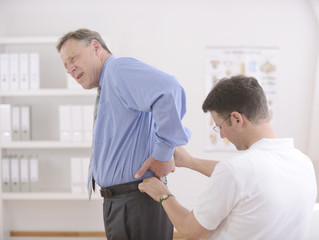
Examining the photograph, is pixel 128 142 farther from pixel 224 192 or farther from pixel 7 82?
pixel 7 82

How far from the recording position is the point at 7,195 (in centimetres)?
280

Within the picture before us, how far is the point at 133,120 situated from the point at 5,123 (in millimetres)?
1886

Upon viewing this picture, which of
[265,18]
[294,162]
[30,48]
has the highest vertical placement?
[265,18]

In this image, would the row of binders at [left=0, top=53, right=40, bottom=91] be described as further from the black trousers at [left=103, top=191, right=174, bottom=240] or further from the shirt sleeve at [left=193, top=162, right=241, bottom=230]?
the shirt sleeve at [left=193, top=162, right=241, bottom=230]

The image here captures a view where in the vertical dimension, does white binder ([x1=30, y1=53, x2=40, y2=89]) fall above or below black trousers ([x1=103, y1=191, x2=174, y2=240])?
above

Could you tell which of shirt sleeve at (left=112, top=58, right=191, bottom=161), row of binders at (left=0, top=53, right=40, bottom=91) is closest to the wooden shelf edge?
row of binders at (left=0, top=53, right=40, bottom=91)

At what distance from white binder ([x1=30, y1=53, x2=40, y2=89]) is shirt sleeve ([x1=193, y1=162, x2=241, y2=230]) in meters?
2.18

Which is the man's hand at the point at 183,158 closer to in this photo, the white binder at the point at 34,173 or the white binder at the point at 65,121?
the white binder at the point at 65,121

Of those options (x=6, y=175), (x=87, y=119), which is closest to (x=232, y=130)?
(x=87, y=119)

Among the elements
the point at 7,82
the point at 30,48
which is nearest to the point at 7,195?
the point at 7,82

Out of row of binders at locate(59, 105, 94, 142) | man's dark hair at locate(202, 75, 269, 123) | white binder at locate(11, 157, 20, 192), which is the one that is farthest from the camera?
white binder at locate(11, 157, 20, 192)

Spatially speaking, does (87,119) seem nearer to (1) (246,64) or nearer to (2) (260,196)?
(1) (246,64)

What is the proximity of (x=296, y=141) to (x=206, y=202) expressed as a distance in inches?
98.2

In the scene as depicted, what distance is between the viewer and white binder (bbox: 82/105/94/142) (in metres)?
2.66
